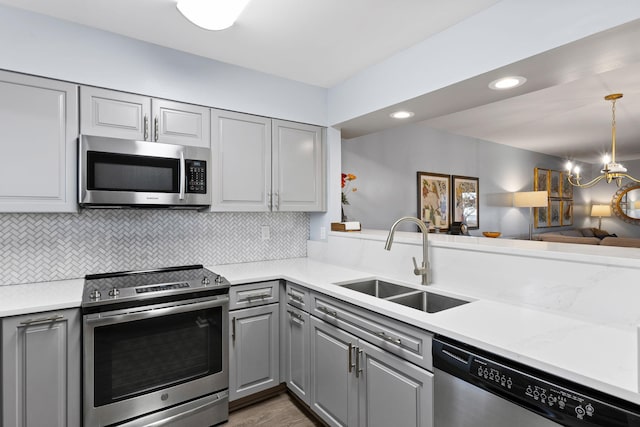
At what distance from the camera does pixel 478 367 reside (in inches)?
46.4

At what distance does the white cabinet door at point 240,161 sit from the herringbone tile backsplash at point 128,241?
1.03 feet

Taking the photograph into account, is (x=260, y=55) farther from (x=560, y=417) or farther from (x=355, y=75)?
(x=560, y=417)

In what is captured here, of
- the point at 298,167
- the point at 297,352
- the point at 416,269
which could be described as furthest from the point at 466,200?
the point at 297,352

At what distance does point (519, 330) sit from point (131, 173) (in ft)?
7.10

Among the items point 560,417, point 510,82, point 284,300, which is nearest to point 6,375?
point 284,300

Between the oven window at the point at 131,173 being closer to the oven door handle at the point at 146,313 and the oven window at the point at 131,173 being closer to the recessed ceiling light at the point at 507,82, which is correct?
the oven door handle at the point at 146,313

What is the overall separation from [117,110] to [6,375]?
147 cm

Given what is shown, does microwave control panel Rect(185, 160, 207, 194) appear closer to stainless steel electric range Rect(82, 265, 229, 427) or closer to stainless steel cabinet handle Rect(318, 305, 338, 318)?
stainless steel electric range Rect(82, 265, 229, 427)

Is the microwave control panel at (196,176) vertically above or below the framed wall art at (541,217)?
above

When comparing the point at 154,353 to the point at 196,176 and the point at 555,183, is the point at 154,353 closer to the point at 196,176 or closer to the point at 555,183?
the point at 196,176

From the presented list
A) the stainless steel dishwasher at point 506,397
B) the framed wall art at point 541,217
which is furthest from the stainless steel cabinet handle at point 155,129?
the framed wall art at point 541,217

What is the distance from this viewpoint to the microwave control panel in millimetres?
2244

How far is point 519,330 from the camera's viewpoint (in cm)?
130

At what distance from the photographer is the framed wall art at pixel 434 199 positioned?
421 cm
